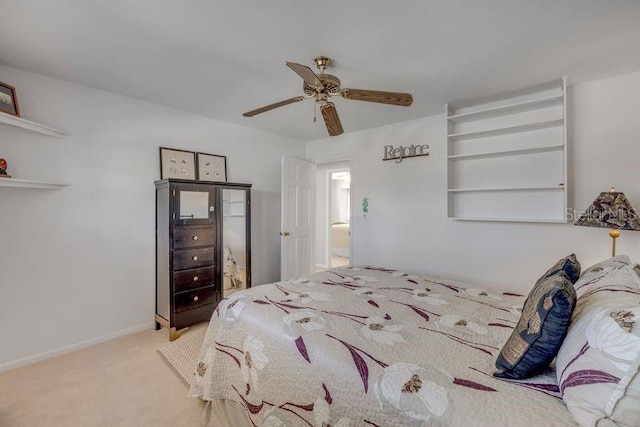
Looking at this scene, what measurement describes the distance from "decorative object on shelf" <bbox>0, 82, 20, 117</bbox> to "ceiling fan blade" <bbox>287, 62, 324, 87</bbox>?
2.21 metres

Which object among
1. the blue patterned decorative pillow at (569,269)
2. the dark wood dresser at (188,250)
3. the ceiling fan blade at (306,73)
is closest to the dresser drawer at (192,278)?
the dark wood dresser at (188,250)

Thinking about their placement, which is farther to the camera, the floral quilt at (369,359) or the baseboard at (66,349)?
the baseboard at (66,349)

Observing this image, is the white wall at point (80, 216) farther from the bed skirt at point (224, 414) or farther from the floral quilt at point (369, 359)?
the bed skirt at point (224, 414)

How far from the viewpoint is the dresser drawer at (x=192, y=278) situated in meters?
2.78

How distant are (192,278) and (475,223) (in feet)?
9.73

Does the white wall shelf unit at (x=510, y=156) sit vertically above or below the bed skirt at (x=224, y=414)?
above

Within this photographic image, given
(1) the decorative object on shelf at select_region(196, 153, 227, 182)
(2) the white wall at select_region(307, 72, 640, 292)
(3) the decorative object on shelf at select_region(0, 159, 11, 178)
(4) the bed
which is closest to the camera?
(3) the decorative object on shelf at select_region(0, 159, 11, 178)

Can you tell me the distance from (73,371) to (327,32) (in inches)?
121

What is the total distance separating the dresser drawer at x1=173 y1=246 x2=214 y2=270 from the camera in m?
2.78

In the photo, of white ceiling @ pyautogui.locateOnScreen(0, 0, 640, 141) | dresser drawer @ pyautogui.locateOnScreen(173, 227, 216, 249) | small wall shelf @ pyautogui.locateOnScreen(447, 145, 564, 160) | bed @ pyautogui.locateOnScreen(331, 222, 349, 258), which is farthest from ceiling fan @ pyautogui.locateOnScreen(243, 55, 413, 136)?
bed @ pyautogui.locateOnScreen(331, 222, 349, 258)

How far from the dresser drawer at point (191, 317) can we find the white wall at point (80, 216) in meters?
0.50

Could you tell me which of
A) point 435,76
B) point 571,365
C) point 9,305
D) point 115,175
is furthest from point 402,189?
point 9,305

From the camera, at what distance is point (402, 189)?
3.63 m

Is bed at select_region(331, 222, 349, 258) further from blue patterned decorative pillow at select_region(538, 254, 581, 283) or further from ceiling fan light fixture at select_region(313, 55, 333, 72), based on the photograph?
blue patterned decorative pillow at select_region(538, 254, 581, 283)
